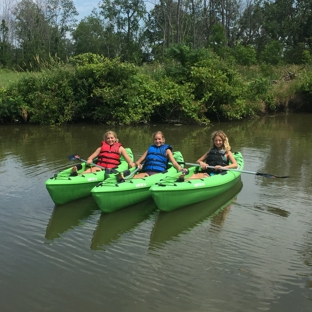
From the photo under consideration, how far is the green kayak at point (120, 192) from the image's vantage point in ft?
19.4

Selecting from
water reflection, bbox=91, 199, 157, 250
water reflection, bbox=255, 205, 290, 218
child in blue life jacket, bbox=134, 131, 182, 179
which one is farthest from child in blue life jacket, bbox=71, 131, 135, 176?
water reflection, bbox=255, 205, 290, 218

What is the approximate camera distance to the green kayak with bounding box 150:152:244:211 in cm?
598

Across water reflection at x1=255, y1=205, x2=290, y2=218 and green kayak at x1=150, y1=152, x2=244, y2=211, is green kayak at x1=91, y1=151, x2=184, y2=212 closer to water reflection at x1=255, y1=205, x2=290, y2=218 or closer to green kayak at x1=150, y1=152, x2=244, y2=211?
green kayak at x1=150, y1=152, x2=244, y2=211

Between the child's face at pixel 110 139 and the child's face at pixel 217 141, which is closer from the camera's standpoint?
the child's face at pixel 217 141

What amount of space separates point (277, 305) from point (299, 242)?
1574mm

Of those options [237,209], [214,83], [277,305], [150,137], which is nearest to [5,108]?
[150,137]

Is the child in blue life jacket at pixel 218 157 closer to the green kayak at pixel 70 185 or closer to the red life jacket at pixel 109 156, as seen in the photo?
the red life jacket at pixel 109 156

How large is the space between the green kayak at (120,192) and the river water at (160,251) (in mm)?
143

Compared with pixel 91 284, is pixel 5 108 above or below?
above

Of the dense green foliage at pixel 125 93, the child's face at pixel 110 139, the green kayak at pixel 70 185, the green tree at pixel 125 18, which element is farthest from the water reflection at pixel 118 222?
the green tree at pixel 125 18

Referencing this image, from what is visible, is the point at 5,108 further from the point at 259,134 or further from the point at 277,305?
the point at 277,305

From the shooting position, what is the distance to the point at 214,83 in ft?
55.5

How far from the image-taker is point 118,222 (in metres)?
5.86

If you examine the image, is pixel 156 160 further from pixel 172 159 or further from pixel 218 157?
pixel 218 157
